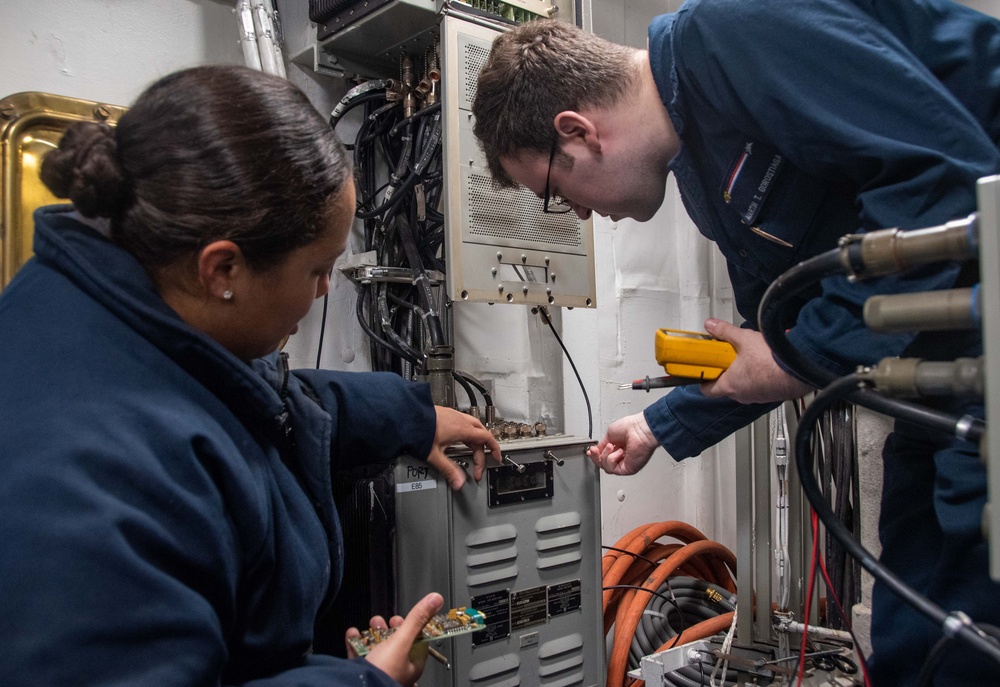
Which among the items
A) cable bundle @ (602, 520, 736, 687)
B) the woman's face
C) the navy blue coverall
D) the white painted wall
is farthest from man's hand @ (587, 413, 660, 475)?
the white painted wall

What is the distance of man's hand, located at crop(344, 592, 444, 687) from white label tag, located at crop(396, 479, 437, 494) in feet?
1.23

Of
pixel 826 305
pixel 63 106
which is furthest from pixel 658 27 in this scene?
pixel 63 106

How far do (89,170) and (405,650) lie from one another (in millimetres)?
644

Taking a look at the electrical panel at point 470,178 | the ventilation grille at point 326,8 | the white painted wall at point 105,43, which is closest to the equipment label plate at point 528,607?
the electrical panel at point 470,178

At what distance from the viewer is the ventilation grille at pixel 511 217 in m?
1.62

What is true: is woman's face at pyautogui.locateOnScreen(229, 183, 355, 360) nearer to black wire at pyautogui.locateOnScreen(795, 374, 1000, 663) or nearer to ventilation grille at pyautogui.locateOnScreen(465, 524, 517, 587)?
black wire at pyautogui.locateOnScreen(795, 374, 1000, 663)

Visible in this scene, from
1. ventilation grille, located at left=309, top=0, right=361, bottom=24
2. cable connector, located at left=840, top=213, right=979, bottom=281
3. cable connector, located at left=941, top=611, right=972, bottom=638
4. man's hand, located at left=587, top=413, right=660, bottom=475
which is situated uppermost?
ventilation grille, located at left=309, top=0, right=361, bottom=24

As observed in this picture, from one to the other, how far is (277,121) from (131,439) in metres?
0.36

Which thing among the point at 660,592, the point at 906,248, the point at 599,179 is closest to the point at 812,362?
the point at 906,248

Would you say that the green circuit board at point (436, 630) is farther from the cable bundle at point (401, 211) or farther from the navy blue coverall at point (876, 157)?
the cable bundle at point (401, 211)

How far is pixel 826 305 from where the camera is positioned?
788mm

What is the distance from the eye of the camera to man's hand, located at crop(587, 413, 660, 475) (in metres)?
1.32

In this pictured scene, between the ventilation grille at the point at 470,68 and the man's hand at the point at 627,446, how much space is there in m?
0.79

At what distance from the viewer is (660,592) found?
2.17 meters
